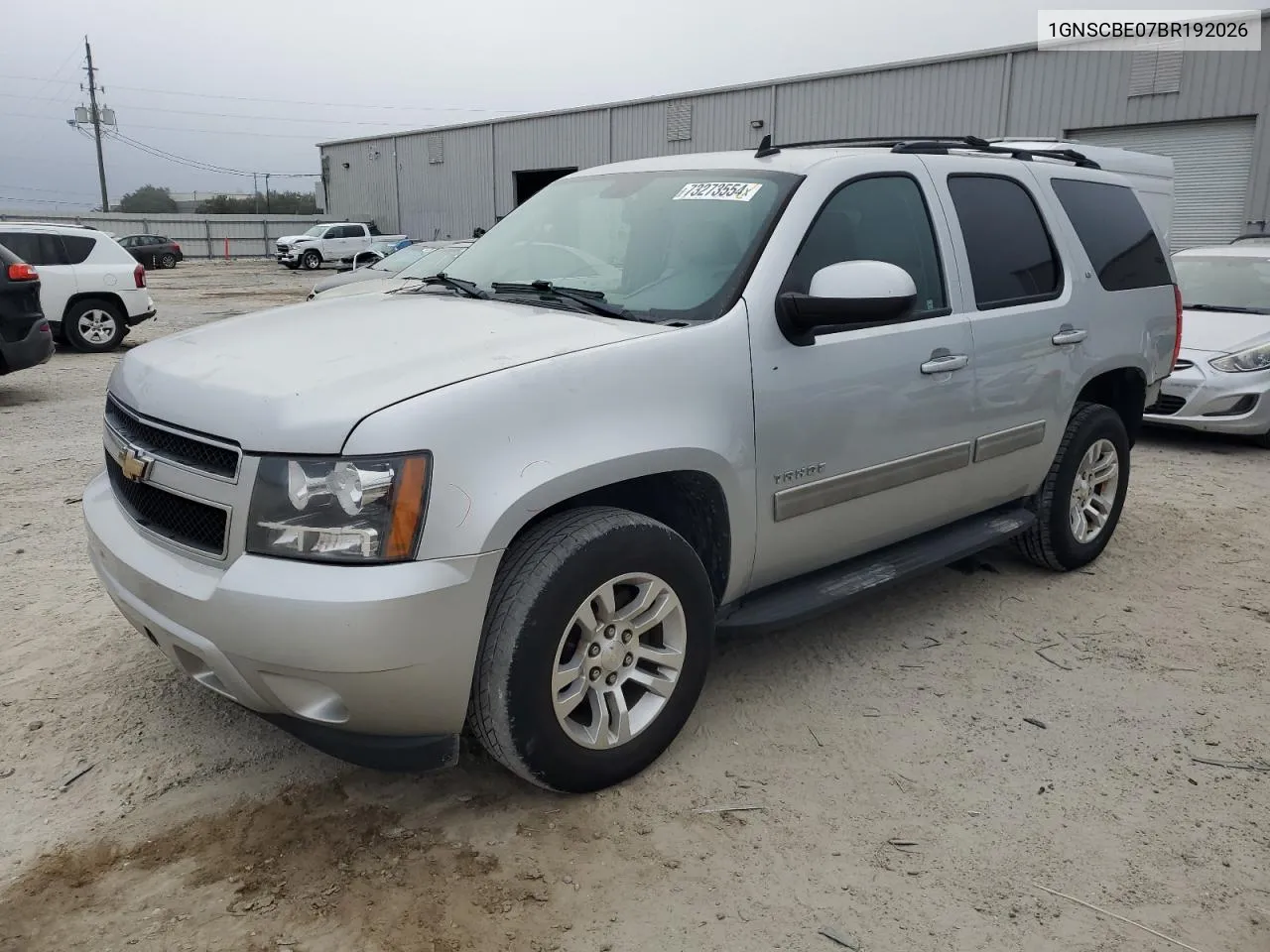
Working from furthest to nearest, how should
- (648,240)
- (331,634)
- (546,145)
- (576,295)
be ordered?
(546,145) < (648,240) < (576,295) < (331,634)

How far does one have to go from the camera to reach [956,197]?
398cm

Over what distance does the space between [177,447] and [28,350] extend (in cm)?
764

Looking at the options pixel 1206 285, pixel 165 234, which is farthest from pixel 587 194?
pixel 165 234

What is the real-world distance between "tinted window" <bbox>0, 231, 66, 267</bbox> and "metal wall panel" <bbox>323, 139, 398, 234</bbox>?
31887 mm

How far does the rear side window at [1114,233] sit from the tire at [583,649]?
2858 millimetres

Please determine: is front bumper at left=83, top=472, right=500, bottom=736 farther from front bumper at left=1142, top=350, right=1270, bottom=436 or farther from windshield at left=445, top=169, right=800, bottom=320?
front bumper at left=1142, top=350, right=1270, bottom=436

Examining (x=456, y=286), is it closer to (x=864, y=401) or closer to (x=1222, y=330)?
(x=864, y=401)

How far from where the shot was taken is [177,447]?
2713 mm

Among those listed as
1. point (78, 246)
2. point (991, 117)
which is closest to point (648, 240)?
point (78, 246)

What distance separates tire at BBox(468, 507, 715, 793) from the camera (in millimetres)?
2602

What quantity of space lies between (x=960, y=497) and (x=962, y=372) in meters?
0.55

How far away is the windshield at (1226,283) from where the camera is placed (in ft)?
28.8

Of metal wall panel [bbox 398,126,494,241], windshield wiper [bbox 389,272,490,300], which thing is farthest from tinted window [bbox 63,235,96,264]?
metal wall panel [bbox 398,126,494,241]

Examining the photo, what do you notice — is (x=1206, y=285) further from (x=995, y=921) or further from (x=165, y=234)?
(x=165, y=234)
